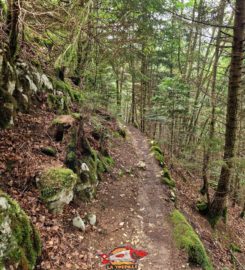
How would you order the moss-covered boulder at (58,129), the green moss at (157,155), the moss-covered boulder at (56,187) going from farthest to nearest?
the green moss at (157,155), the moss-covered boulder at (58,129), the moss-covered boulder at (56,187)

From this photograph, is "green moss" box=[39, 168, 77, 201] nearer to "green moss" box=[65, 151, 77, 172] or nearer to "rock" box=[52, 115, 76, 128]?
"green moss" box=[65, 151, 77, 172]

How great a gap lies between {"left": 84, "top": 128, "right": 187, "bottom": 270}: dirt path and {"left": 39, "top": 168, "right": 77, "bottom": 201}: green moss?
110cm

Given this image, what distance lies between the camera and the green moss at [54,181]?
4.60m

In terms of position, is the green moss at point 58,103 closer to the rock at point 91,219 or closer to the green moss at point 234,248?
the rock at point 91,219

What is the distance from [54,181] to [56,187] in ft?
0.47

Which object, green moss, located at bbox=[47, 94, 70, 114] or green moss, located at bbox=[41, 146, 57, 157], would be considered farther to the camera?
green moss, located at bbox=[47, 94, 70, 114]

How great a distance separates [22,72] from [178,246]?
6296mm

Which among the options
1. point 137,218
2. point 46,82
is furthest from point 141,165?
point 46,82

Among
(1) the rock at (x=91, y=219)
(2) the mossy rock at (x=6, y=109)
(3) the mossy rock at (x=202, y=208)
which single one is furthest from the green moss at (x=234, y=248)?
(2) the mossy rock at (x=6, y=109)

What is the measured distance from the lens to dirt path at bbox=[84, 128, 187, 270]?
470 cm

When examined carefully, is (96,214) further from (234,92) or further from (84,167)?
(234,92)

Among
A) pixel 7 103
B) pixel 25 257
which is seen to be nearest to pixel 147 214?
pixel 25 257

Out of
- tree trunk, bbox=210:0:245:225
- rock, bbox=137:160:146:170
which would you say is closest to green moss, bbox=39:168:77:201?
tree trunk, bbox=210:0:245:225

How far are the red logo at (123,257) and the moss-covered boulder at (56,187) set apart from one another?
142cm
